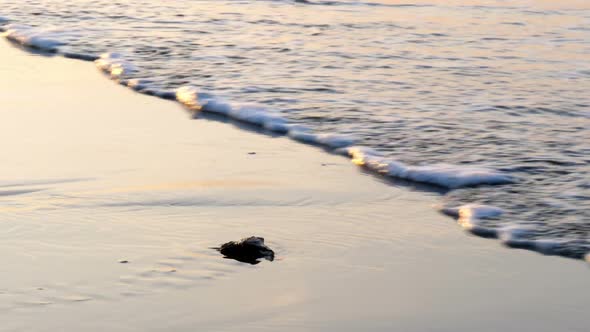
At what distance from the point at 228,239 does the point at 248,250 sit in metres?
0.25

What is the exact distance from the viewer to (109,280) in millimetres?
3738

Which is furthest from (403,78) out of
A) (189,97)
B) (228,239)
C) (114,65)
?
(228,239)

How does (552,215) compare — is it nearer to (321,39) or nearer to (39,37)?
(321,39)

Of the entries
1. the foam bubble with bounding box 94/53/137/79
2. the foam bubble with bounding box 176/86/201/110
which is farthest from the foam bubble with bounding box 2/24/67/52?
the foam bubble with bounding box 176/86/201/110

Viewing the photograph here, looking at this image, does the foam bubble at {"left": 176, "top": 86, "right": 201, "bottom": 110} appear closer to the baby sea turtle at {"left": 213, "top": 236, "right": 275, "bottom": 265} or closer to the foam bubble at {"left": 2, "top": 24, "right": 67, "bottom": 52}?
the foam bubble at {"left": 2, "top": 24, "right": 67, "bottom": 52}

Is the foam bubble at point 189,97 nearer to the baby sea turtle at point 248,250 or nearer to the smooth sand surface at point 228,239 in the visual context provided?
the smooth sand surface at point 228,239

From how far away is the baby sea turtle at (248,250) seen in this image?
4016 millimetres

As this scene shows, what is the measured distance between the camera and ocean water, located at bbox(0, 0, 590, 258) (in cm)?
514

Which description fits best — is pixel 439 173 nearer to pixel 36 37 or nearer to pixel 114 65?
pixel 114 65

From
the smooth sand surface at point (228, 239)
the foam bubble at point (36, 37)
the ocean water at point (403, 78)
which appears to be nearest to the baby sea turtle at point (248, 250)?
the smooth sand surface at point (228, 239)

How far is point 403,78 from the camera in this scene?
766cm

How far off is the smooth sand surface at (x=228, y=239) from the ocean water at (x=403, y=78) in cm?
28

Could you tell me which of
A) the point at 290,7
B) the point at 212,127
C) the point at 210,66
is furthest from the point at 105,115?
the point at 290,7

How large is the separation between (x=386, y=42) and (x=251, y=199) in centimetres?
472
